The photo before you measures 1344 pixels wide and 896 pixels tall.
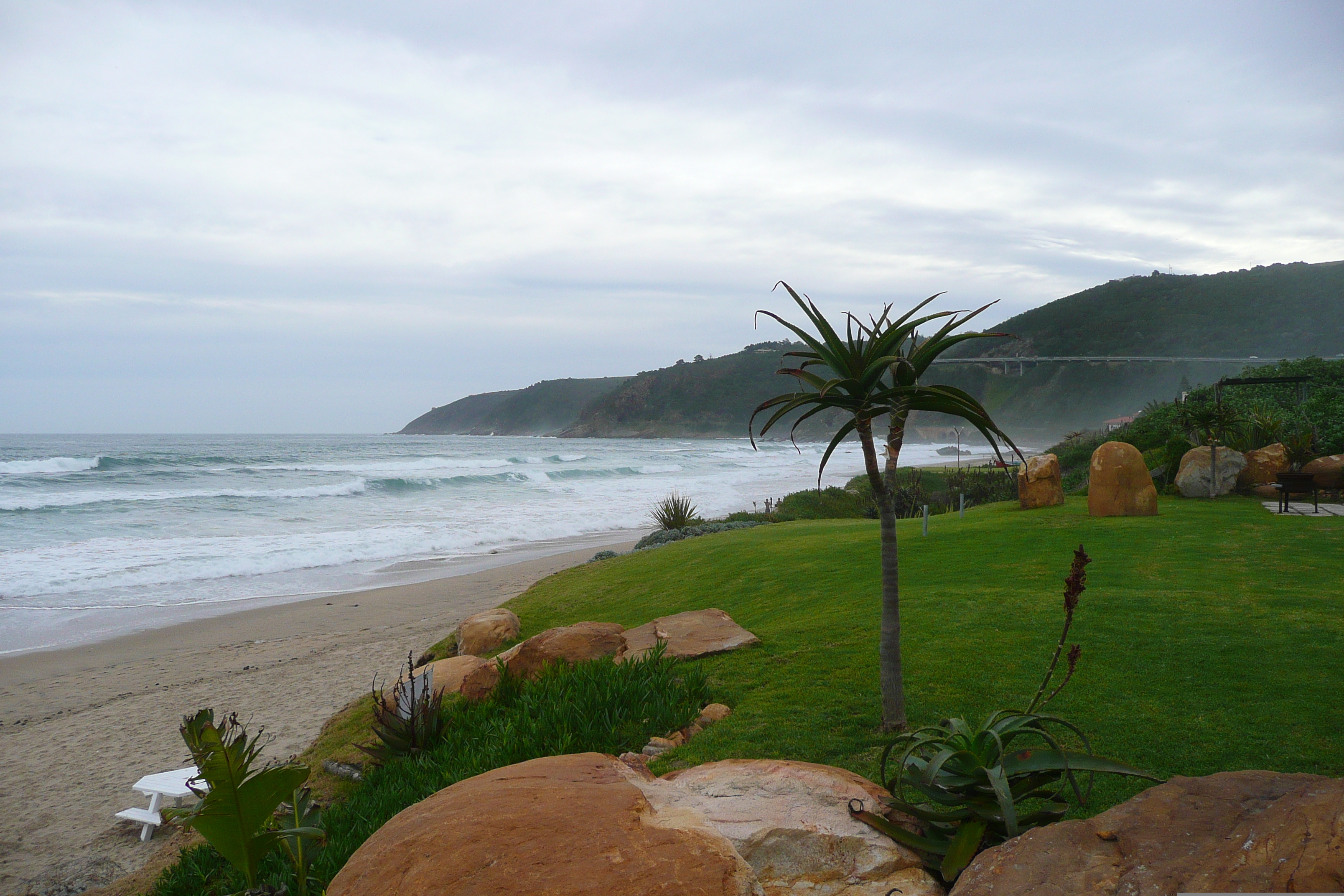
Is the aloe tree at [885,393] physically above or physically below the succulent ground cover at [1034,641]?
above

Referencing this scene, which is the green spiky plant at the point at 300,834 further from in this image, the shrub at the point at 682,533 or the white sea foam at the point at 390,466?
the white sea foam at the point at 390,466

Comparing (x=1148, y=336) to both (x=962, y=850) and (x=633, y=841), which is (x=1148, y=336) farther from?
(x=633, y=841)

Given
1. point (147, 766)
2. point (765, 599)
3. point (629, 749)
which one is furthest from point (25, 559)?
point (629, 749)

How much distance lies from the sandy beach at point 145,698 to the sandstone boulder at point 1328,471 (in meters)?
13.7

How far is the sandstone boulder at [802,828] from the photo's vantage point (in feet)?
9.22

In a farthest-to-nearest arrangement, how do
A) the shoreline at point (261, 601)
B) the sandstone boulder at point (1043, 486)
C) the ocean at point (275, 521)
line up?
the ocean at point (275, 521) → the sandstone boulder at point (1043, 486) → the shoreline at point (261, 601)

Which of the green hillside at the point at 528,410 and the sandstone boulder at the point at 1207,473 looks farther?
the green hillside at the point at 528,410

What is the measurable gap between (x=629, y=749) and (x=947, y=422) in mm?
121012

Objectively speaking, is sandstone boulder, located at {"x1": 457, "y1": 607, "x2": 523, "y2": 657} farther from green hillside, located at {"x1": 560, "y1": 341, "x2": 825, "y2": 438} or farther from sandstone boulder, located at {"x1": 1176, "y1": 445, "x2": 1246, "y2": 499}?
green hillside, located at {"x1": 560, "y1": 341, "x2": 825, "y2": 438}

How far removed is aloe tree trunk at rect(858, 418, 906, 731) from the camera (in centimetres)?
404

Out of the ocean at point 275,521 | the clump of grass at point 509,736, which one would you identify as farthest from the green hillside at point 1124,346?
the clump of grass at point 509,736

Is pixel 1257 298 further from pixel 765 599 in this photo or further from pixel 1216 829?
pixel 1216 829

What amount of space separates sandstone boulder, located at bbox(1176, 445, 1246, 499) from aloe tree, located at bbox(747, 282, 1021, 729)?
13.2 m

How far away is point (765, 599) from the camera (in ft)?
30.3
